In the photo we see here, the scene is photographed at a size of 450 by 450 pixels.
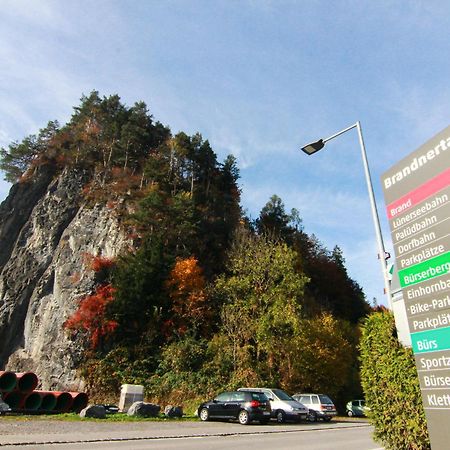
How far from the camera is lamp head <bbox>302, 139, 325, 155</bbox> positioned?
10352mm

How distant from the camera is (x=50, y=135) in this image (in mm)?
53031

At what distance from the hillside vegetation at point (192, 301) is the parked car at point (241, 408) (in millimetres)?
6989

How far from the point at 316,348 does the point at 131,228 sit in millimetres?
20053

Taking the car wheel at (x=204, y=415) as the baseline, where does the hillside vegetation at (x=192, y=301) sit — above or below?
above

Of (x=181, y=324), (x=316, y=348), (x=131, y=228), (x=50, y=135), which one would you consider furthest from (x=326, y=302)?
(x=50, y=135)

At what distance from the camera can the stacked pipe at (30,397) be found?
67.3 feet

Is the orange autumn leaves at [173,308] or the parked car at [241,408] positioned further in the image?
the orange autumn leaves at [173,308]

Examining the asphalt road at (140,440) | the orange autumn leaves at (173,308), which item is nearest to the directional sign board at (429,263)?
the asphalt road at (140,440)

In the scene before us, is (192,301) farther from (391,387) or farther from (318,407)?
(391,387)

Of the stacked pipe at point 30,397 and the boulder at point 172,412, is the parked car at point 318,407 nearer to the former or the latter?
the boulder at point 172,412

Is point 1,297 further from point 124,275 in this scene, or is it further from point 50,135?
point 50,135

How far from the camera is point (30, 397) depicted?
21328 millimetres

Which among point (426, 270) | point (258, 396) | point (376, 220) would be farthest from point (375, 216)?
point (258, 396)

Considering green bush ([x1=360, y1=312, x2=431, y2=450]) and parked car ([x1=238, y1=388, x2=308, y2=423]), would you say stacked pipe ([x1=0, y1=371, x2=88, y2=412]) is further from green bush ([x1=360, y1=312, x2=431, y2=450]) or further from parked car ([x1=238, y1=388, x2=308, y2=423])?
green bush ([x1=360, y1=312, x2=431, y2=450])
